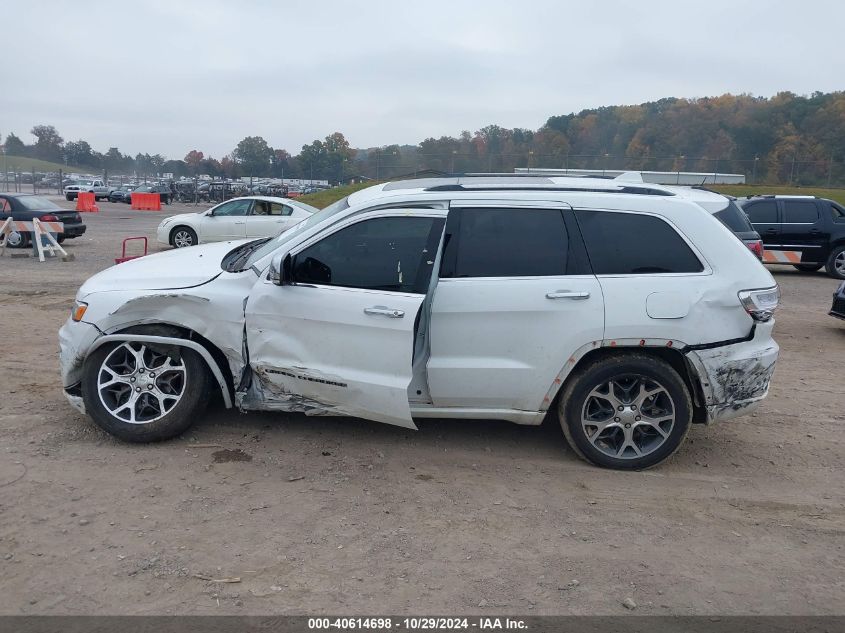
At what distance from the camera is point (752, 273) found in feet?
15.5

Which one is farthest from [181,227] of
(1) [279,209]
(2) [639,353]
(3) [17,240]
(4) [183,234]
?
(2) [639,353]

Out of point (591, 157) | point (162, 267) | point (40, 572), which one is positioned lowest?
point (40, 572)

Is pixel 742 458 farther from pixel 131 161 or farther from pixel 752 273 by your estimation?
pixel 131 161

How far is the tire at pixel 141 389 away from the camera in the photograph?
4.91 metres

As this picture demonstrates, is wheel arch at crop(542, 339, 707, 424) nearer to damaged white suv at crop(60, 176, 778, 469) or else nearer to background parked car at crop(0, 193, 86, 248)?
damaged white suv at crop(60, 176, 778, 469)

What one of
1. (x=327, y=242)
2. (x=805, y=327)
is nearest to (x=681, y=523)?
(x=327, y=242)

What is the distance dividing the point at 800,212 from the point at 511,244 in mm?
13197

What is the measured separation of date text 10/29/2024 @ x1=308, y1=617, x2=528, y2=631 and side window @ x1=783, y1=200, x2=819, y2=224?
14794mm

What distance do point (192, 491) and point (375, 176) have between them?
4314 cm

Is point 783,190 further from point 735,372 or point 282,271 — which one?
point 282,271

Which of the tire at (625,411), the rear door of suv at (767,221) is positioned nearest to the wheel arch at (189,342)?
the tire at (625,411)

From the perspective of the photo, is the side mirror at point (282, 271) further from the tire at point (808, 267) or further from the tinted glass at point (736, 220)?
the tire at point (808, 267)

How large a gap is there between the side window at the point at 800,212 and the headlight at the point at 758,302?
12.3 meters

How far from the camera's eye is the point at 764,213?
15.5 m
